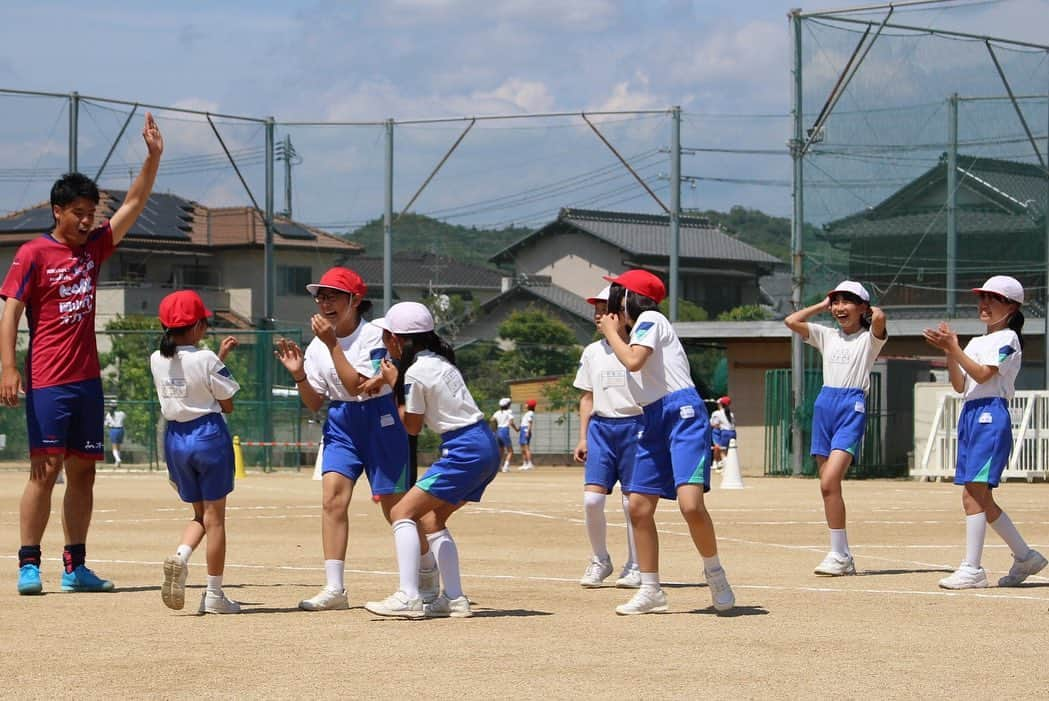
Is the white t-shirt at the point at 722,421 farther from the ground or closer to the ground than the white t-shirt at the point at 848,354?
closer to the ground

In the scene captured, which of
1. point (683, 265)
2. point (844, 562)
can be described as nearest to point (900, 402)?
point (844, 562)

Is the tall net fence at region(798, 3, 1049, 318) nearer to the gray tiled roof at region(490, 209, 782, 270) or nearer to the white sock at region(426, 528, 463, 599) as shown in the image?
the white sock at region(426, 528, 463, 599)

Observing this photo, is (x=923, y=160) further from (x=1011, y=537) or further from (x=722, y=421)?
(x=1011, y=537)

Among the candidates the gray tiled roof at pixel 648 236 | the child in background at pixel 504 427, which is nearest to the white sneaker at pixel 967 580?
the child in background at pixel 504 427

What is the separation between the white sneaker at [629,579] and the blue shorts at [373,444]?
2028 mm

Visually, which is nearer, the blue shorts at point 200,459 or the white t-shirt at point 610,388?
the blue shorts at point 200,459

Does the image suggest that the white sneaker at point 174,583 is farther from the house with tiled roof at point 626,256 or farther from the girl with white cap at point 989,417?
the house with tiled roof at point 626,256

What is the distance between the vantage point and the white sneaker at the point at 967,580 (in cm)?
1002

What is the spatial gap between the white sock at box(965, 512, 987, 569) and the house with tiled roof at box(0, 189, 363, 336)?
40.9 metres

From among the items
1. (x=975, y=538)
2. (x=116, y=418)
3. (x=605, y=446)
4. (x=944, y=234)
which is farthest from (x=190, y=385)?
(x=944, y=234)

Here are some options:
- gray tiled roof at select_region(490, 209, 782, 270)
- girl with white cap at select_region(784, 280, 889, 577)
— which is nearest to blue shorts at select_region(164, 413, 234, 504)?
girl with white cap at select_region(784, 280, 889, 577)

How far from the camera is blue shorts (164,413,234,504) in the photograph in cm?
899

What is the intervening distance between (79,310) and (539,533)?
19.9 feet

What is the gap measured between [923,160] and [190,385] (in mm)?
24408
